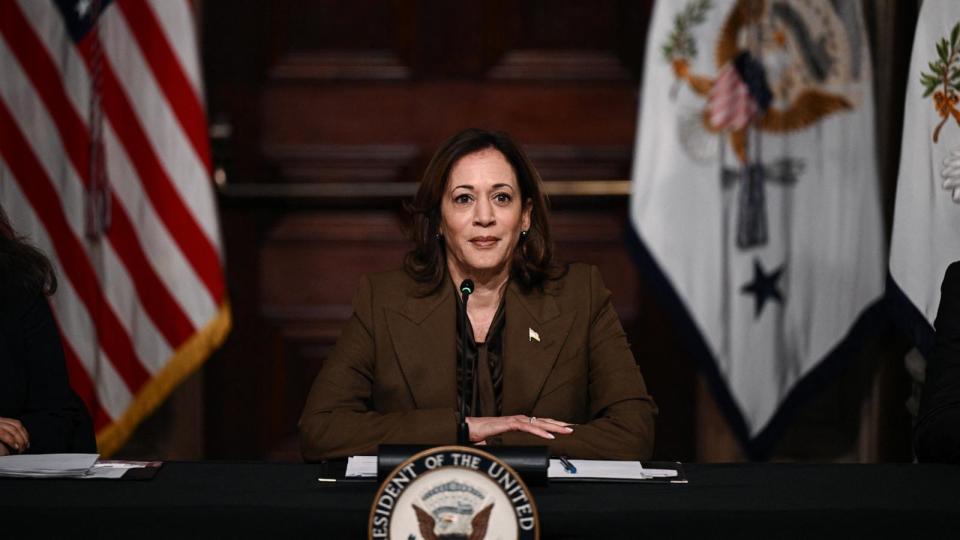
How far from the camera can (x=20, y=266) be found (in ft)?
8.33

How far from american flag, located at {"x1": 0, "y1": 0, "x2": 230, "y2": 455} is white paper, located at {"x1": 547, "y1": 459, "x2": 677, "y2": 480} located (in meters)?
1.84

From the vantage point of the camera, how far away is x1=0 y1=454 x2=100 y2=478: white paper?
1859 millimetres

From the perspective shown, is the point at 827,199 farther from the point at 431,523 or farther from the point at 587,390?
the point at 431,523

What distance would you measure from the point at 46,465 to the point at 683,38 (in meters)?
2.27

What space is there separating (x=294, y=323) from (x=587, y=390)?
1626 mm

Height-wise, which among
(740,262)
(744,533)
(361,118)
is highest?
(361,118)

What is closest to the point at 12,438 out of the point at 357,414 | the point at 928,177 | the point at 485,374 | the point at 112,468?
the point at 112,468

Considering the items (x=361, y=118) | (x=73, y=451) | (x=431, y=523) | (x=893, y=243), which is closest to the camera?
(x=431, y=523)

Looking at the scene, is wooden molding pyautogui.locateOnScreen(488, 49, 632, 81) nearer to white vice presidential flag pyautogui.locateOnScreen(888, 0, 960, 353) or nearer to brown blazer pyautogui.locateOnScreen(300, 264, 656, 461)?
white vice presidential flag pyautogui.locateOnScreen(888, 0, 960, 353)

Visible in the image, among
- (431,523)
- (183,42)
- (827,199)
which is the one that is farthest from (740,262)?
(431,523)

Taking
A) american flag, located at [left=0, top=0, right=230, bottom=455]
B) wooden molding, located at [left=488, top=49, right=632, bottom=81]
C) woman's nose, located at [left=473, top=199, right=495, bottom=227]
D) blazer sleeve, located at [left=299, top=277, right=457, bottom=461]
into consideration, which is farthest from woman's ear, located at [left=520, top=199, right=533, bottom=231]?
wooden molding, located at [left=488, top=49, right=632, bottom=81]

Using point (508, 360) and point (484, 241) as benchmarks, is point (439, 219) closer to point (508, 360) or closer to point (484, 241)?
point (484, 241)

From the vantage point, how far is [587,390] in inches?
99.1

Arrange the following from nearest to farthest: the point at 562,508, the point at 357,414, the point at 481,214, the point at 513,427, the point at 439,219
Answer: the point at 562,508 < the point at 513,427 < the point at 357,414 < the point at 481,214 < the point at 439,219
